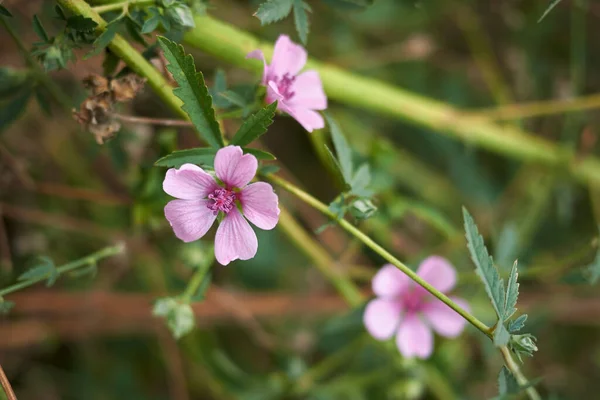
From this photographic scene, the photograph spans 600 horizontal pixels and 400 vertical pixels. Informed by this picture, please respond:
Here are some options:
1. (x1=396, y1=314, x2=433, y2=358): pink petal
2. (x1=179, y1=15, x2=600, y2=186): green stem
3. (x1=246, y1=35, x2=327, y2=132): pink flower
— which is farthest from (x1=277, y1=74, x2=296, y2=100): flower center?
(x1=396, y1=314, x2=433, y2=358): pink petal

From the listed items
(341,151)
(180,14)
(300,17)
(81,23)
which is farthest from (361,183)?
(81,23)

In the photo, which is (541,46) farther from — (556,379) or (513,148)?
(556,379)

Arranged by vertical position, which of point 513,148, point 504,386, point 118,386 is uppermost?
point 513,148

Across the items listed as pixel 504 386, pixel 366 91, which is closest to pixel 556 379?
pixel 366 91

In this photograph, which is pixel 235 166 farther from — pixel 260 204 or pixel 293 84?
pixel 293 84

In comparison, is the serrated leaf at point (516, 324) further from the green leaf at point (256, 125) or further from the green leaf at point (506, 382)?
the green leaf at point (256, 125)

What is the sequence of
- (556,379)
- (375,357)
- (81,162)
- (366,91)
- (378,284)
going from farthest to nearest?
(556,379)
(81,162)
(375,357)
(366,91)
(378,284)

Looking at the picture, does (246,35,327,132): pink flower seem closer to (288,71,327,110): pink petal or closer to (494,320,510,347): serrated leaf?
(288,71,327,110): pink petal

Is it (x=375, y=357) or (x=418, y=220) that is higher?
(x=418, y=220)
